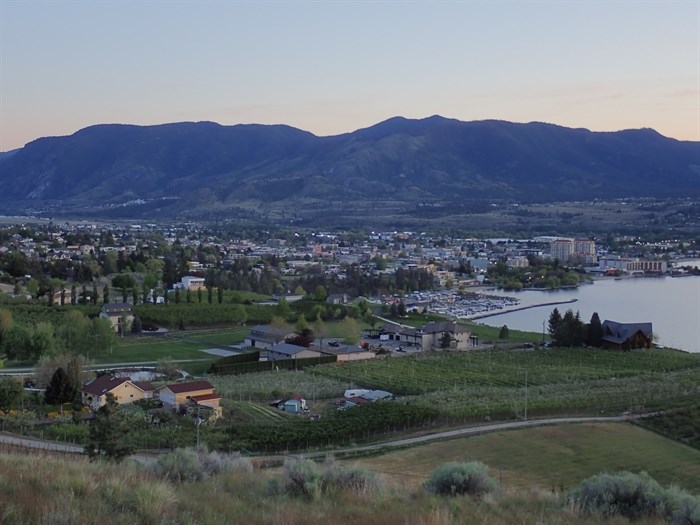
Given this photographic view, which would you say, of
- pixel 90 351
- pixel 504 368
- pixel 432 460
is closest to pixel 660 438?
pixel 432 460

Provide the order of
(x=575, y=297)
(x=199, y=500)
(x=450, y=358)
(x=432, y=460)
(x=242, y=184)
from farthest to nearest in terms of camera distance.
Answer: (x=242, y=184) → (x=575, y=297) → (x=450, y=358) → (x=432, y=460) → (x=199, y=500)

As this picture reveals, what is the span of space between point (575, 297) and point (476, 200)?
81286mm

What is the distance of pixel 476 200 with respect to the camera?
123938 millimetres

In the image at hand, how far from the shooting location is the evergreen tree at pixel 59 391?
1585 cm

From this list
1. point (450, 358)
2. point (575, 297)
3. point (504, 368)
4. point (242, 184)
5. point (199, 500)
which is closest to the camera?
point (199, 500)

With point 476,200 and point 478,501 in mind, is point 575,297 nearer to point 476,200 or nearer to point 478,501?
point 478,501

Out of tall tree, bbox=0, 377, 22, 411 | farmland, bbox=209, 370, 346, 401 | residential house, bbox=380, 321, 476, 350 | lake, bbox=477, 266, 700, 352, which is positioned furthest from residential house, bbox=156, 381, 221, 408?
lake, bbox=477, 266, 700, 352

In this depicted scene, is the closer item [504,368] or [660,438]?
[660,438]

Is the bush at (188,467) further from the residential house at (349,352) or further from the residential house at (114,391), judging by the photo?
the residential house at (349,352)

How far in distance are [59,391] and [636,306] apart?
30.7 m

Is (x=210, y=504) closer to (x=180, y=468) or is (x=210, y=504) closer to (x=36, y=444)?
(x=180, y=468)

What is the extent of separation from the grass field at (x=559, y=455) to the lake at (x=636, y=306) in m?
16.9

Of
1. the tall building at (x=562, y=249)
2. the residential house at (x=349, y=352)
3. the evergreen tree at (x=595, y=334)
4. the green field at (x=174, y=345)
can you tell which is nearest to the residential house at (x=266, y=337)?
the green field at (x=174, y=345)

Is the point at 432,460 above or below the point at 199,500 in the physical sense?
below
